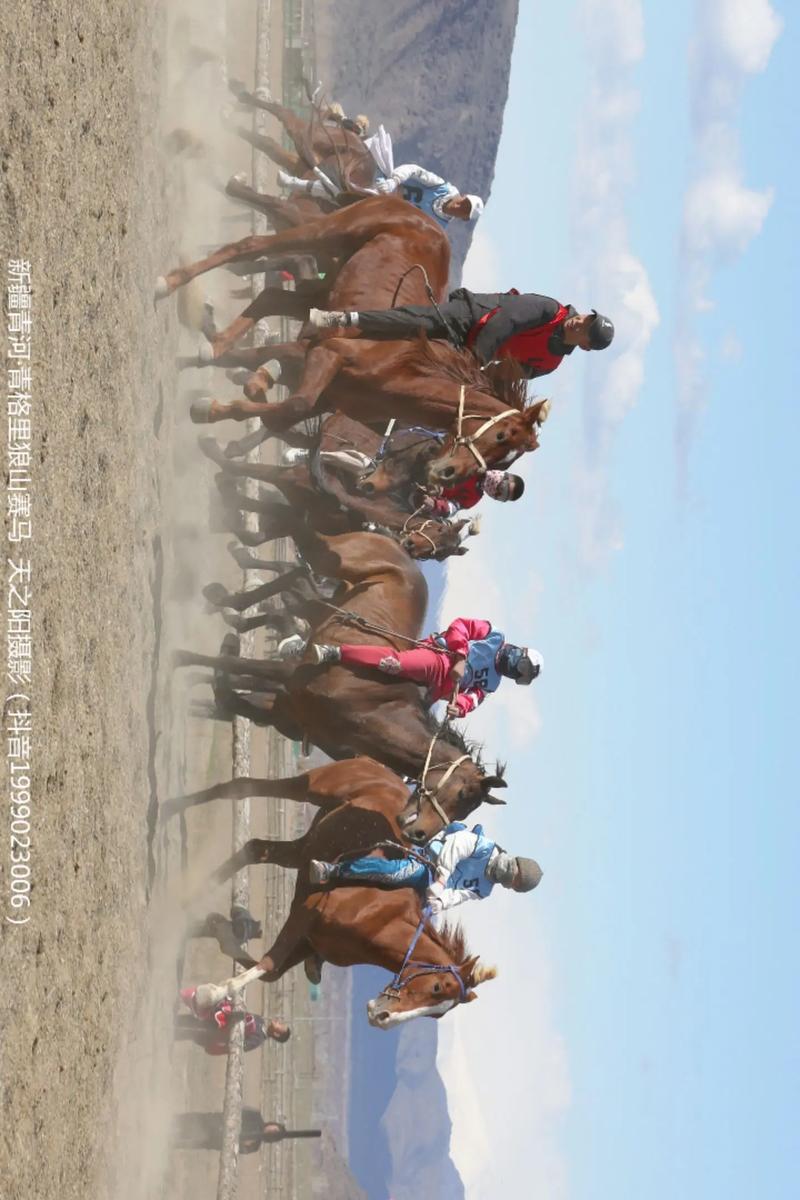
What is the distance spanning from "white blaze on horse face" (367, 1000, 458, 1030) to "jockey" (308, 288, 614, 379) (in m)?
4.31

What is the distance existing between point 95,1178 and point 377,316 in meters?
5.61

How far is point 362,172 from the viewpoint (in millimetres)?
12461

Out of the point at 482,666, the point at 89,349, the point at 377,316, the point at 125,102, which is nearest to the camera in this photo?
the point at 89,349

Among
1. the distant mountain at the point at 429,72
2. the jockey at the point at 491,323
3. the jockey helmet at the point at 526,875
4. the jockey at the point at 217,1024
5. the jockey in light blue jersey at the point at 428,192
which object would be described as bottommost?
the jockey at the point at 217,1024

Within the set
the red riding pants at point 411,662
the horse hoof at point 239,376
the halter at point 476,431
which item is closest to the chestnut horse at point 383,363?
the halter at point 476,431

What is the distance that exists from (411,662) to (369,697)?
1.31ft

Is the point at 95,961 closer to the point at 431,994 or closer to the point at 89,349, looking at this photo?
the point at 431,994

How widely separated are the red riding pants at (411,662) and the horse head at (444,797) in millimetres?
872

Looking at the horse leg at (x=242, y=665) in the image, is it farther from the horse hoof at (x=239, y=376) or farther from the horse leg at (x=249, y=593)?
the horse hoof at (x=239, y=376)

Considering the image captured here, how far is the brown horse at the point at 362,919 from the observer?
7547mm

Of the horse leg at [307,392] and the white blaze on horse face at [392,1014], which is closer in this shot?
the white blaze on horse face at [392,1014]

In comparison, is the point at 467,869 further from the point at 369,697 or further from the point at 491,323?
the point at 491,323

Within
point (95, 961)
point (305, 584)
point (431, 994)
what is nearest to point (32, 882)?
point (95, 961)

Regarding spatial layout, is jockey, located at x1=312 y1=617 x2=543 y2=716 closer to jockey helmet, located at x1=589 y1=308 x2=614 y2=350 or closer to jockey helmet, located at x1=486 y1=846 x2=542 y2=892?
jockey helmet, located at x1=486 y1=846 x2=542 y2=892
